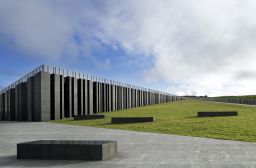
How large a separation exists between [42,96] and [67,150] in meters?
26.8

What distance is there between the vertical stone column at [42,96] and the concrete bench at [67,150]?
25804mm

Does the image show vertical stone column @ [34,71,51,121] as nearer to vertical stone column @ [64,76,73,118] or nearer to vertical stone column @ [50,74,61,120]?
vertical stone column @ [50,74,61,120]

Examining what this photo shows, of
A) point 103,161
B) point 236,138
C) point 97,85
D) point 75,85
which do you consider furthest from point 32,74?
point 103,161

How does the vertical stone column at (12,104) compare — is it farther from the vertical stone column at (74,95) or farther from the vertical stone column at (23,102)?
the vertical stone column at (74,95)

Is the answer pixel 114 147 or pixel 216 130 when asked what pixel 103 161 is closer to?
pixel 114 147

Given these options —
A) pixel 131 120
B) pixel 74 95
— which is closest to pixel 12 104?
pixel 74 95

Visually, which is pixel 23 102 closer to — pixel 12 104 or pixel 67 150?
pixel 12 104

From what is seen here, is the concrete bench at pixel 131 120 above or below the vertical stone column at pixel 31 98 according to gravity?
below

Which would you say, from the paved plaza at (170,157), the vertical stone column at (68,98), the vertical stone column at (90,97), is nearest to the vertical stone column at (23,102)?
the vertical stone column at (68,98)

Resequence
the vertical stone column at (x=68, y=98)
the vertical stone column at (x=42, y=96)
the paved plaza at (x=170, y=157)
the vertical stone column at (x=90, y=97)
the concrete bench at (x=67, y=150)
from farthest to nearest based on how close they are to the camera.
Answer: the vertical stone column at (x=90, y=97) → the vertical stone column at (x=68, y=98) → the vertical stone column at (x=42, y=96) → the concrete bench at (x=67, y=150) → the paved plaza at (x=170, y=157)

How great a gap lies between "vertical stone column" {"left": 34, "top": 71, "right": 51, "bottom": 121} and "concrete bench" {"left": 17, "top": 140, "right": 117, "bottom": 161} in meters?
25.8

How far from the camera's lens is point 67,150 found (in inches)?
472

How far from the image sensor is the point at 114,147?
42.0 ft

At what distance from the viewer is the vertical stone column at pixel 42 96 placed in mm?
37812
